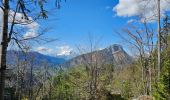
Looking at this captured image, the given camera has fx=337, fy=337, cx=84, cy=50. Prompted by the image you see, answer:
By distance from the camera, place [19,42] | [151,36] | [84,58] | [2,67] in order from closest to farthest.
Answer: [2,67] < [19,42] < [151,36] < [84,58]

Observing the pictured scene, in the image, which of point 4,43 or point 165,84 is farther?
point 165,84

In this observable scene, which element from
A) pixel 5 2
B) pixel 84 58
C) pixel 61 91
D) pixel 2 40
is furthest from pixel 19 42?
pixel 61 91

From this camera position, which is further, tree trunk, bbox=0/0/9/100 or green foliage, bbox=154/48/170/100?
green foliage, bbox=154/48/170/100

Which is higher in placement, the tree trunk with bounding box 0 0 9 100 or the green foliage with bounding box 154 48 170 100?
the tree trunk with bounding box 0 0 9 100

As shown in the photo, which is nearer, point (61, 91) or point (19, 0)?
point (19, 0)

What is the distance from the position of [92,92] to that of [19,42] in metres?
33.1

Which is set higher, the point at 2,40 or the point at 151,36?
the point at 151,36

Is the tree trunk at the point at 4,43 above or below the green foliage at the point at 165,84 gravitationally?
above

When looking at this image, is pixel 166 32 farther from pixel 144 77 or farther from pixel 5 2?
pixel 5 2

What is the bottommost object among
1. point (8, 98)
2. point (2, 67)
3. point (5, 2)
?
point (8, 98)

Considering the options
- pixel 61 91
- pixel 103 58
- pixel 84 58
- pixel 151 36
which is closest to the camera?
pixel 151 36

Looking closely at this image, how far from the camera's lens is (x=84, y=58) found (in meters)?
40.5

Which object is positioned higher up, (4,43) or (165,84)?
(4,43)

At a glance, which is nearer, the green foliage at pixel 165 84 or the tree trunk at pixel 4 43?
the tree trunk at pixel 4 43
